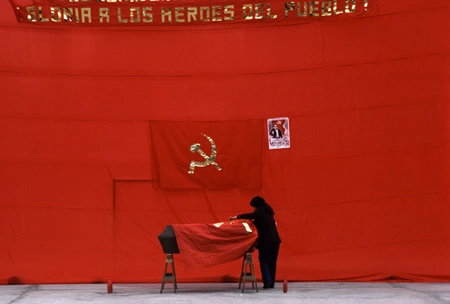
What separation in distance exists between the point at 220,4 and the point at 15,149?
13.3 ft

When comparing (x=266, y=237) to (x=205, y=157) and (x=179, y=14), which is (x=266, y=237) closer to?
(x=205, y=157)

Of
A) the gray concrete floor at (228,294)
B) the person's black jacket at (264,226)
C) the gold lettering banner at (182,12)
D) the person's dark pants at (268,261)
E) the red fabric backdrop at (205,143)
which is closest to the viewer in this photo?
the gray concrete floor at (228,294)

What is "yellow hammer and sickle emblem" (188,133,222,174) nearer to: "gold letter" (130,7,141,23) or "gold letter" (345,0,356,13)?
"gold letter" (130,7,141,23)

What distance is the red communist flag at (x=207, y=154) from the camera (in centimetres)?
1694

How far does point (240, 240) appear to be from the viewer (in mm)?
15320

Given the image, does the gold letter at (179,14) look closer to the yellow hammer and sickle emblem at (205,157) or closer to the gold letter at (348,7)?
the yellow hammer and sickle emblem at (205,157)

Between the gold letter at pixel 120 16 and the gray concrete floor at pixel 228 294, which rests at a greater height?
the gold letter at pixel 120 16

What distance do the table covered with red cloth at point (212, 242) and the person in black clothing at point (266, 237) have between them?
20 cm

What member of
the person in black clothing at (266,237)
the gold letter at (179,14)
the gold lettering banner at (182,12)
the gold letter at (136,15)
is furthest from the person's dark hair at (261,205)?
the gold letter at (136,15)

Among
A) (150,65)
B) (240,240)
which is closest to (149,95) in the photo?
(150,65)

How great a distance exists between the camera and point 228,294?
49.1 ft

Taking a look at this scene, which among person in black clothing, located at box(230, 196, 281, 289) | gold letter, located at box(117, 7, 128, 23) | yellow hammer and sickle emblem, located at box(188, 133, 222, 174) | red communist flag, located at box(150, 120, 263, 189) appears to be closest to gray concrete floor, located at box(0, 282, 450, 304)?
person in black clothing, located at box(230, 196, 281, 289)

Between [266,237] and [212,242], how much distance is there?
2.70 feet

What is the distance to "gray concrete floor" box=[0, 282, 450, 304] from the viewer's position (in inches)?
552
